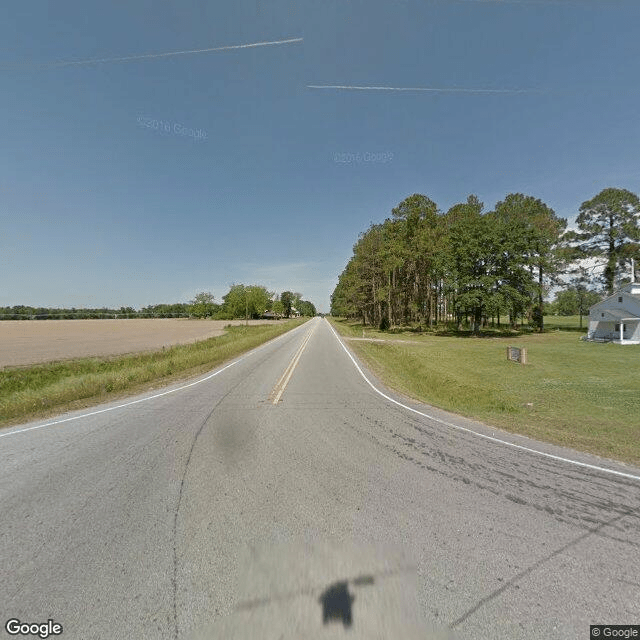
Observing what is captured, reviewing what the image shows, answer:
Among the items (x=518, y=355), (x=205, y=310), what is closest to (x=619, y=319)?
(x=518, y=355)

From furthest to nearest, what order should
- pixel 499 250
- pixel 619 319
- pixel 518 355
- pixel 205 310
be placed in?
pixel 205 310
pixel 499 250
pixel 619 319
pixel 518 355

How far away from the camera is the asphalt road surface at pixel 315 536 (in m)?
2.30

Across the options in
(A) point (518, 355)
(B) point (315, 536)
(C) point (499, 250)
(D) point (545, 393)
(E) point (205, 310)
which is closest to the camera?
(B) point (315, 536)

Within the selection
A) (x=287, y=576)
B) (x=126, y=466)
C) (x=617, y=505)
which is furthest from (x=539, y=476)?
(x=126, y=466)

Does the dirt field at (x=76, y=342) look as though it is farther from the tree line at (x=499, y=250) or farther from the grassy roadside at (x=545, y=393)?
the tree line at (x=499, y=250)

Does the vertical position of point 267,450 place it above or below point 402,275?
below

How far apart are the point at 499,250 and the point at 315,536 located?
40436mm

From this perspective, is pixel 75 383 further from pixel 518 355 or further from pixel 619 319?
pixel 619 319

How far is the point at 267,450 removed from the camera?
5.50m

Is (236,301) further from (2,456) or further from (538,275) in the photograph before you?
(2,456)

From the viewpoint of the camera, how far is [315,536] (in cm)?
316

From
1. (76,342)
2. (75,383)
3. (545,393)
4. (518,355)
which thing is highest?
(75,383)

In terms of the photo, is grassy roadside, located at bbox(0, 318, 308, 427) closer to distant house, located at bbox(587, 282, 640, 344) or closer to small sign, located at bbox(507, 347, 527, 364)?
small sign, located at bbox(507, 347, 527, 364)

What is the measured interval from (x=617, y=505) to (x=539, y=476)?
86 cm
